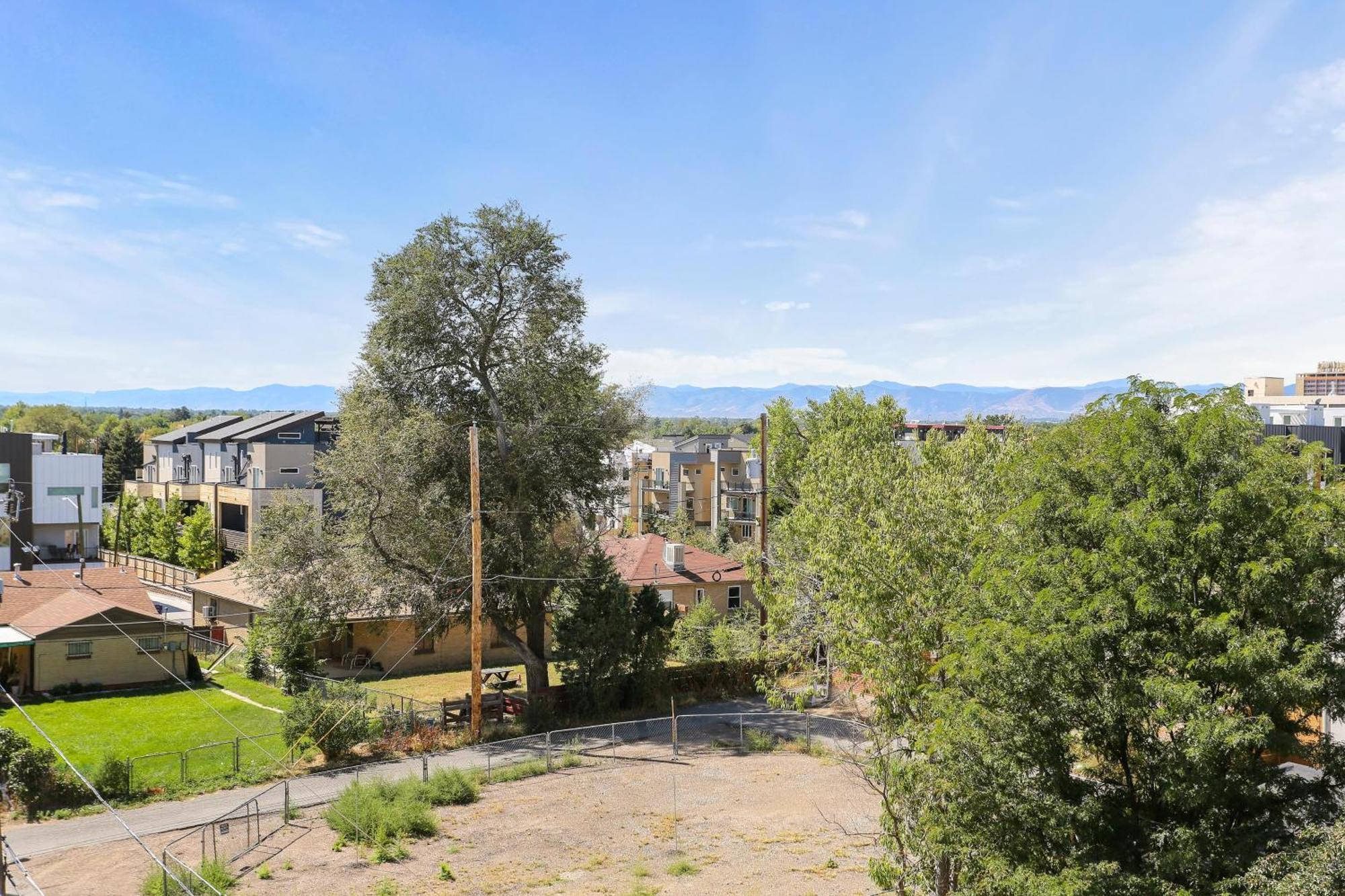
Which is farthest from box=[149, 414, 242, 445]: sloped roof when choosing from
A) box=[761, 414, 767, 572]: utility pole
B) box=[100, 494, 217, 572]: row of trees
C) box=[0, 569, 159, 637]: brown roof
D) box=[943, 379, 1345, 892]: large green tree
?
box=[943, 379, 1345, 892]: large green tree

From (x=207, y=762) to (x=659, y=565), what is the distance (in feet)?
75.7

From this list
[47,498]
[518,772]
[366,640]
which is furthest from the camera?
[47,498]

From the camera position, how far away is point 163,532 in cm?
5684

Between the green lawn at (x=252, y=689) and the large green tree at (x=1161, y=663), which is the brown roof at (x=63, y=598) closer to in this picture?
the green lawn at (x=252, y=689)

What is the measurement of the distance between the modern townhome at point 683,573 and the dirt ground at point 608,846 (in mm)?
18250

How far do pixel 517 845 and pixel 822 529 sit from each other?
874 cm

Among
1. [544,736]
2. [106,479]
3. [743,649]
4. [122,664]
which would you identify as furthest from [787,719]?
[106,479]

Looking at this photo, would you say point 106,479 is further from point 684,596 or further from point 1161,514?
point 1161,514

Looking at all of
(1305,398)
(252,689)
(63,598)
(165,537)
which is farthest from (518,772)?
(1305,398)

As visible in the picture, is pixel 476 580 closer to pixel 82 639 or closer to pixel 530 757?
pixel 530 757

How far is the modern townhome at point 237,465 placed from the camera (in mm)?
54500

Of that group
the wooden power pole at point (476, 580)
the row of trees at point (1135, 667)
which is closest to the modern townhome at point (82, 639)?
the wooden power pole at point (476, 580)

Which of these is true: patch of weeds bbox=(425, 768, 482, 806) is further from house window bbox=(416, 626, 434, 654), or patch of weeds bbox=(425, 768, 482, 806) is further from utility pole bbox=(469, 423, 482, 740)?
house window bbox=(416, 626, 434, 654)

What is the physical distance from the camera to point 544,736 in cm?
2589
